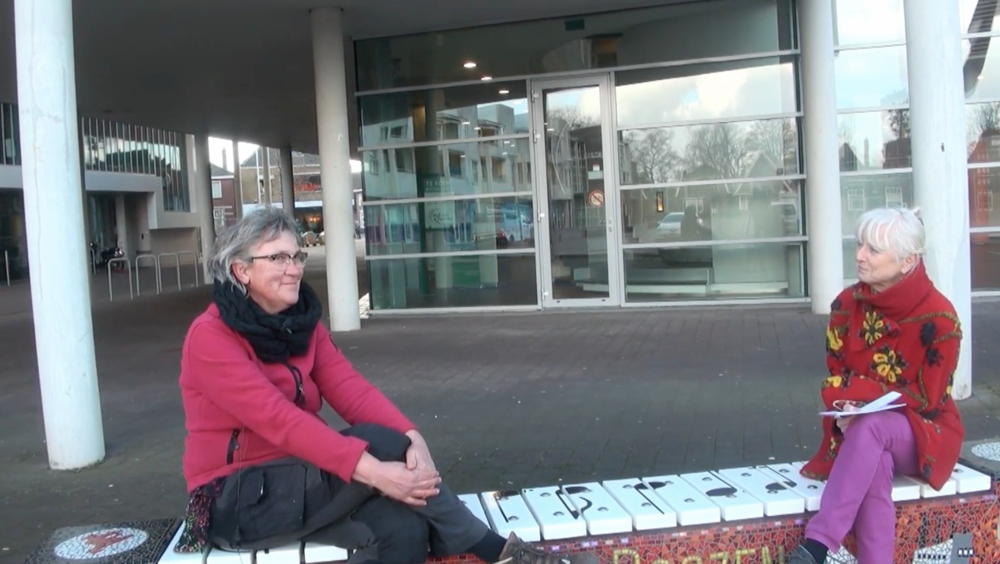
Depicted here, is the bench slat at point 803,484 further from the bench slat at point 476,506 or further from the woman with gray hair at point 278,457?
the bench slat at point 476,506

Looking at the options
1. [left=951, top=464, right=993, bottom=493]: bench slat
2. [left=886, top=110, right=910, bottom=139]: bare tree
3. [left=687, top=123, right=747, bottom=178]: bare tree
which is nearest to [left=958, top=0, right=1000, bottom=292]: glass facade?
[left=886, top=110, right=910, bottom=139]: bare tree

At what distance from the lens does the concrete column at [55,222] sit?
572 cm

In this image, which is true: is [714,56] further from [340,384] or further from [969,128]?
[340,384]

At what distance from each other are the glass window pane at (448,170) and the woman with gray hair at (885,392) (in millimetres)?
9868

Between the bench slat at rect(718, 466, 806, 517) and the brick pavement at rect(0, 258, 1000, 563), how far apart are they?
1.44m

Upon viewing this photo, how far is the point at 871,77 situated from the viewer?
13.1 m

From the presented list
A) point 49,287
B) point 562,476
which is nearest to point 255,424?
point 562,476

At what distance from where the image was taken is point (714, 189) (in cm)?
1275

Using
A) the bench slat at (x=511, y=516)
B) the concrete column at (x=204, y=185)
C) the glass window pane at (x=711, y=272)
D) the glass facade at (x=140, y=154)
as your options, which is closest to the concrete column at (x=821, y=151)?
the glass window pane at (x=711, y=272)

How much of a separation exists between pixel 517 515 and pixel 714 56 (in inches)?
410

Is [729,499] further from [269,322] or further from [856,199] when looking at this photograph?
[856,199]

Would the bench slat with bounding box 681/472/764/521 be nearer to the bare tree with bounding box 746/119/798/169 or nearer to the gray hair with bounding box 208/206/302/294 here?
the gray hair with bounding box 208/206/302/294

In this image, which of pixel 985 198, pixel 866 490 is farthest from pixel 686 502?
pixel 985 198

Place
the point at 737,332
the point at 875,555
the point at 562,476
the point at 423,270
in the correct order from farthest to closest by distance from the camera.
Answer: the point at 423,270 → the point at 737,332 → the point at 562,476 → the point at 875,555
